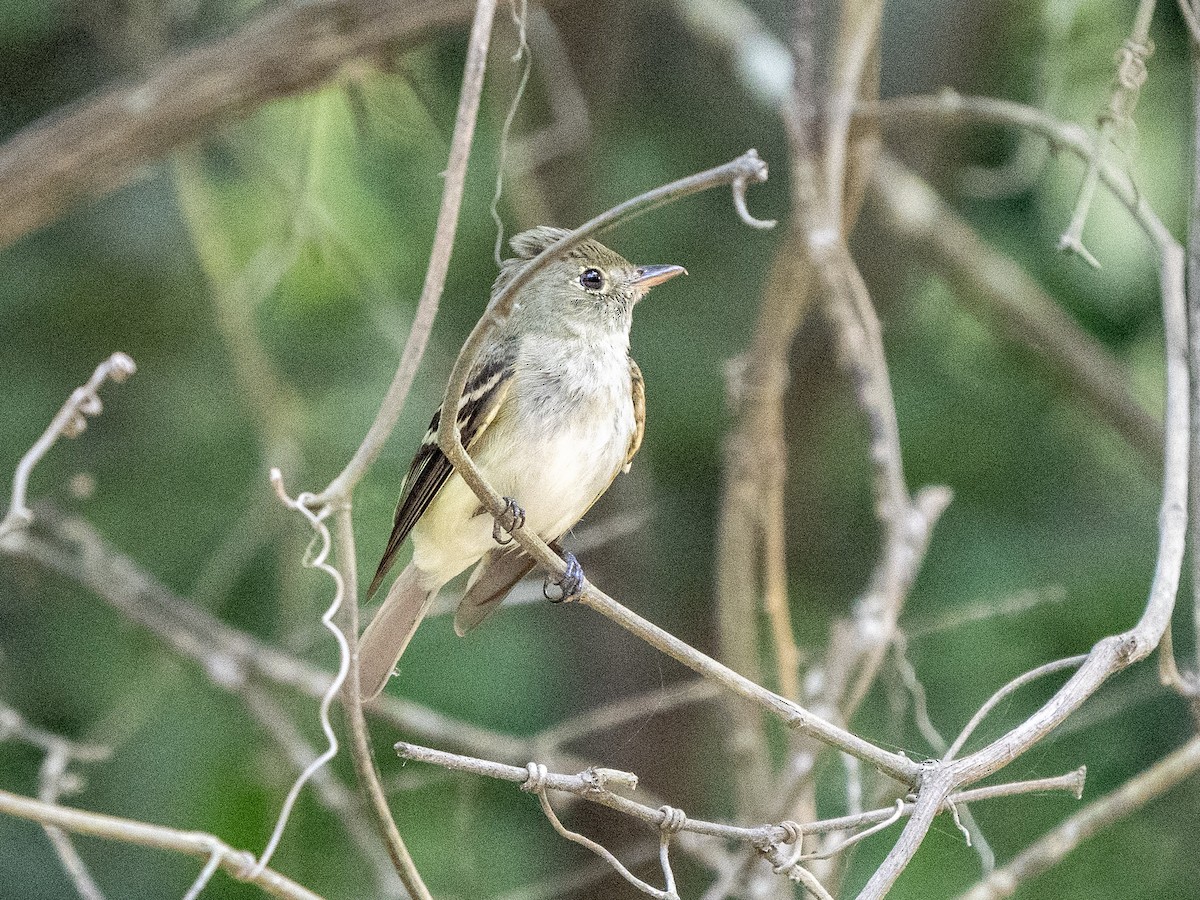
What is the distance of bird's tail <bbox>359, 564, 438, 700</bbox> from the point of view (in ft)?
10.5

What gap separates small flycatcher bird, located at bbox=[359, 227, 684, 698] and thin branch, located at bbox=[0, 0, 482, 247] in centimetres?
115

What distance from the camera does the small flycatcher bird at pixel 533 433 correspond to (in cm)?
329

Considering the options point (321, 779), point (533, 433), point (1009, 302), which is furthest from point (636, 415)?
point (1009, 302)

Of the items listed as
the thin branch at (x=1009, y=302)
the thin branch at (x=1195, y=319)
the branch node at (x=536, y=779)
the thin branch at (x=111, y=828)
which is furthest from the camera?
the thin branch at (x=1009, y=302)

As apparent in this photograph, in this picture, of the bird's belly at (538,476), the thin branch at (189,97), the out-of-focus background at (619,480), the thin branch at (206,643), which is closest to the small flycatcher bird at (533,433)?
the bird's belly at (538,476)

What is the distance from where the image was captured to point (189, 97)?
4125 mm

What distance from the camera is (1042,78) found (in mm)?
4805

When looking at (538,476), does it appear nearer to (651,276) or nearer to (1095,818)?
(651,276)

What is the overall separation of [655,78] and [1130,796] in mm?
3468

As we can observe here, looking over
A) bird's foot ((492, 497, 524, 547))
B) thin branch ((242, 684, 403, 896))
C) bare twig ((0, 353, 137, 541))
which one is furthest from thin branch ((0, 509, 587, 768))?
bare twig ((0, 353, 137, 541))

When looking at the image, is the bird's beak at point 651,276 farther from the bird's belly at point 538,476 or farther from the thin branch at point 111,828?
the thin branch at point 111,828

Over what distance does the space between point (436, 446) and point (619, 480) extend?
6.71 ft

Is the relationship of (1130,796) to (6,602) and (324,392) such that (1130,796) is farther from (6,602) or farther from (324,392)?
(6,602)

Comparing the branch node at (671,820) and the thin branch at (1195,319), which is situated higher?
the thin branch at (1195,319)
